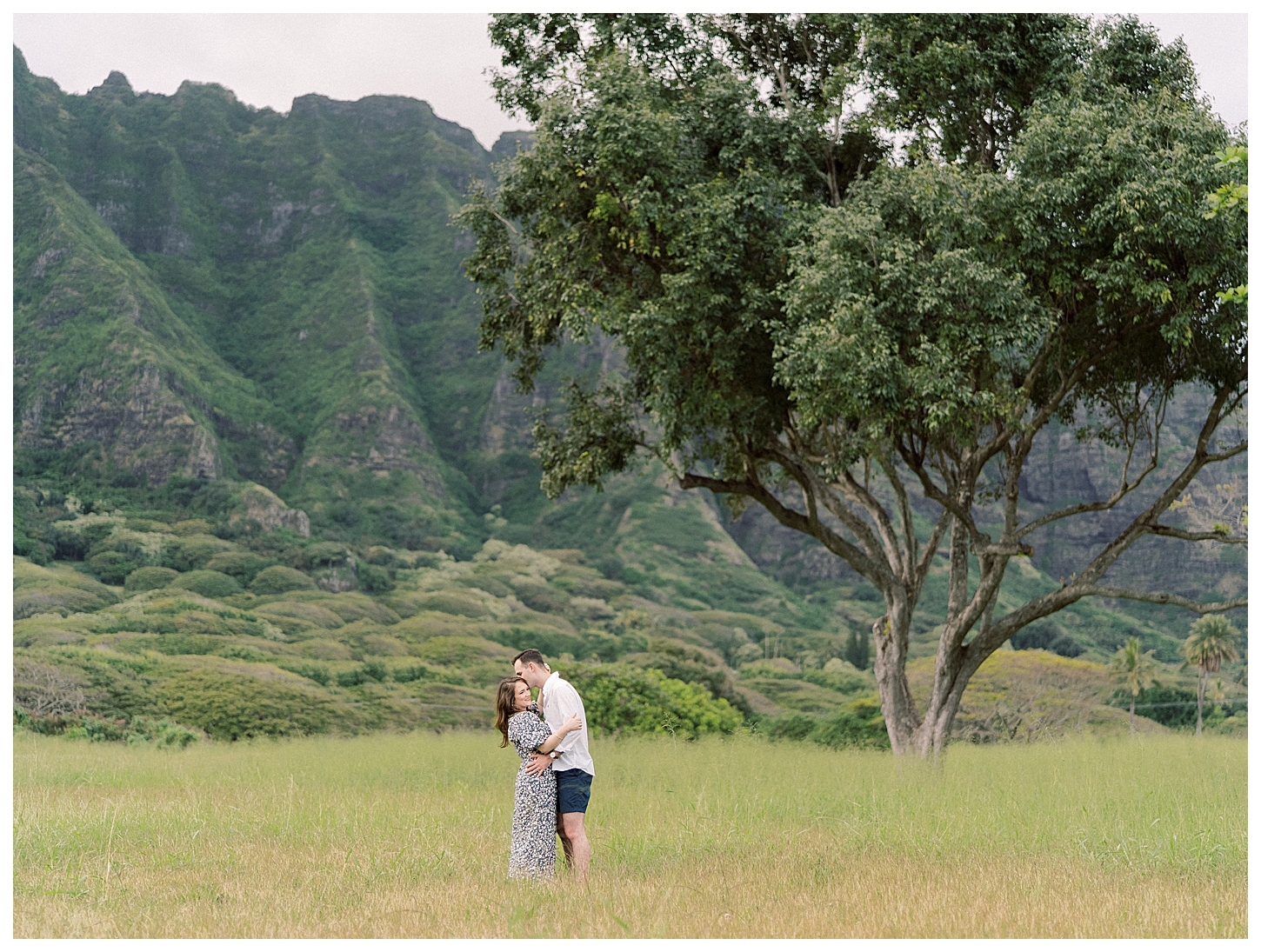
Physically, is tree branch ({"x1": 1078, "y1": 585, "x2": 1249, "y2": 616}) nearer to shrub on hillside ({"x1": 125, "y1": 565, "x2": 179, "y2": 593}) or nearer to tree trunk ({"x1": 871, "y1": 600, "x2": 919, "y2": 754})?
tree trunk ({"x1": 871, "y1": 600, "x2": 919, "y2": 754})

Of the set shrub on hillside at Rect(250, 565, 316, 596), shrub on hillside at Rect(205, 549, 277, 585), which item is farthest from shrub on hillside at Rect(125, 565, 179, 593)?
shrub on hillside at Rect(250, 565, 316, 596)

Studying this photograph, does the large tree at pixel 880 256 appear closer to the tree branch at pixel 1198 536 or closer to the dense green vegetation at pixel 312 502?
the tree branch at pixel 1198 536

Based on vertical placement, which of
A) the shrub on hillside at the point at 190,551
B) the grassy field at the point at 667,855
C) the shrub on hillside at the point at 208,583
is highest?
the shrub on hillside at the point at 190,551

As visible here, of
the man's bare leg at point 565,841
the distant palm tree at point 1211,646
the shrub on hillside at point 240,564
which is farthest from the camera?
the shrub on hillside at point 240,564

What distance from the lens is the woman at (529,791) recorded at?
23.8 ft

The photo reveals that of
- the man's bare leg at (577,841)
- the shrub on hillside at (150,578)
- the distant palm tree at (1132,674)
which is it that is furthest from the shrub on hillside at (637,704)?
the shrub on hillside at (150,578)

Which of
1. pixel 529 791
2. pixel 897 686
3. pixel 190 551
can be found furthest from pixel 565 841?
pixel 190 551

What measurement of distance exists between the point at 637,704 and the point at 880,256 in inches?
652

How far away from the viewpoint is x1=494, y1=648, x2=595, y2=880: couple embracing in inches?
285

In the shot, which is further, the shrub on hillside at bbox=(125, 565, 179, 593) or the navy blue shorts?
the shrub on hillside at bbox=(125, 565, 179, 593)

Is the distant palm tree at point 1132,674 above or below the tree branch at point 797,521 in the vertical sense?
below

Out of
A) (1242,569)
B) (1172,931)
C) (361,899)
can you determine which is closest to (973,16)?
(1172,931)

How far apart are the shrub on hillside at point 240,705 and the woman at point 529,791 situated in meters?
29.4

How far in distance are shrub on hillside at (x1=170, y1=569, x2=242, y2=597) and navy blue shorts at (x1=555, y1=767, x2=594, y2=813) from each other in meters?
48.1
